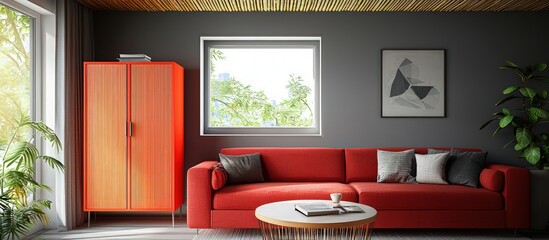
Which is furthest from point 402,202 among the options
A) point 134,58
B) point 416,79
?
point 134,58

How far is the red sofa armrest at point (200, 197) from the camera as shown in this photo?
4.16m

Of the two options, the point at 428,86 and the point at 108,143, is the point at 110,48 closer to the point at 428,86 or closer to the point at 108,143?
the point at 108,143

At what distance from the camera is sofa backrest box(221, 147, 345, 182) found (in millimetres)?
4781

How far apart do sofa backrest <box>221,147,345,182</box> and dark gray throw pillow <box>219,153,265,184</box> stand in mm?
189

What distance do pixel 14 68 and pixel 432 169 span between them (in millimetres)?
3856

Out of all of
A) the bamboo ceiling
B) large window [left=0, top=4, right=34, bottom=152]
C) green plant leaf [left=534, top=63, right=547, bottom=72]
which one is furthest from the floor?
the bamboo ceiling

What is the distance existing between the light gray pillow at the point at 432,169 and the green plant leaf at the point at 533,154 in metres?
0.78

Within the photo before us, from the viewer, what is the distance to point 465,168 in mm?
4422

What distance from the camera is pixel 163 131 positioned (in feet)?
15.1

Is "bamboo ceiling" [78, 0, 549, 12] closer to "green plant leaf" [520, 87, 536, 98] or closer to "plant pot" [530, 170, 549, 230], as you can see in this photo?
"green plant leaf" [520, 87, 536, 98]

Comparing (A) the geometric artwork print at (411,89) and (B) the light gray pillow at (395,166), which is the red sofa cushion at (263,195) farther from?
(A) the geometric artwork print at (411,89)

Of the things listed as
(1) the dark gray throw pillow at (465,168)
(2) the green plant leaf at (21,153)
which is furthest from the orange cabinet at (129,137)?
(1) the dark gray throw pillow at (465,168)

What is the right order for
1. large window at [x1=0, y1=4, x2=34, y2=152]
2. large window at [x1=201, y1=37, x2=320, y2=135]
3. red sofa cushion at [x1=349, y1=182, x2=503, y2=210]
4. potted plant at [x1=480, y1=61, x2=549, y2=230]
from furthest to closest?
1. large window at [x1=201, y1=37, x2=320, y2=135]
2. potted plant at [x1=480, y1=61, x2=549, y2=230]
3. red sofa cushion at [x1=349, y1=182, x2=503, y2=210]
4. large window at [x1=0, y1=4, x2=34, y2=152]

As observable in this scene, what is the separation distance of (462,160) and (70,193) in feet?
12.2
